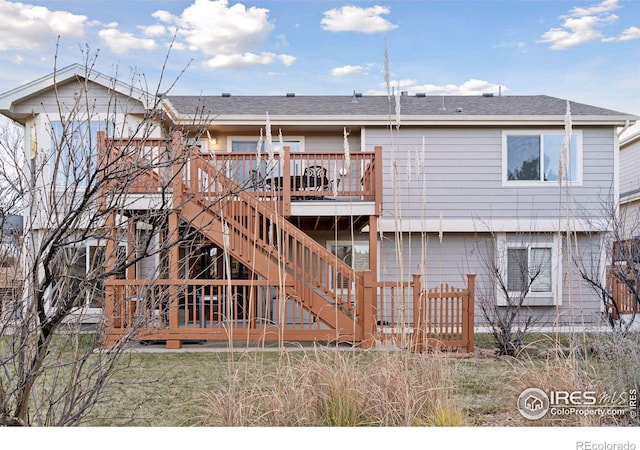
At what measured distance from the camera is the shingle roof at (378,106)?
10.9 meters

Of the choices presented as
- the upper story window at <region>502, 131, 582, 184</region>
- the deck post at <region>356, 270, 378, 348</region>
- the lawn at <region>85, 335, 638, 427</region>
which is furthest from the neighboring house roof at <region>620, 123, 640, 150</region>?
the lawn at <region>85, 335, 638, 427</region>

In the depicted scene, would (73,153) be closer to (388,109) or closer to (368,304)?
(368,304)

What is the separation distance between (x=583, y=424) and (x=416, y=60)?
4.63 metres

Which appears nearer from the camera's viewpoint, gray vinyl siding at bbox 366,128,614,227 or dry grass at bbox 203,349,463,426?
dry grass at bbox 203,349,463,426

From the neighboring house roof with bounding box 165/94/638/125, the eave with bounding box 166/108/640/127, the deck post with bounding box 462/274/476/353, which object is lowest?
the deck post with bounding box 462/274/476/353

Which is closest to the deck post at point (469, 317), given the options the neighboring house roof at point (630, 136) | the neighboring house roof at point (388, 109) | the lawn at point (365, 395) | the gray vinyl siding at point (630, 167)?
the lawn at point (365, 395)

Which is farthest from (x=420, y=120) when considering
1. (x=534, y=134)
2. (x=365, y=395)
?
(x=365, y=395)

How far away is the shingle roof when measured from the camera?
10883 mm

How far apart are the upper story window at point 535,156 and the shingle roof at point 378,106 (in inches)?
19.3

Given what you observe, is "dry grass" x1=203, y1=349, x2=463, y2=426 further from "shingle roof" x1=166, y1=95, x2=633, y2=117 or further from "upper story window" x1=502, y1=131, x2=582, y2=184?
"upper story window" x1=502, y1=131, x2=582, y2=184

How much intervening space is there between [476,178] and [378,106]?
299 centimetres

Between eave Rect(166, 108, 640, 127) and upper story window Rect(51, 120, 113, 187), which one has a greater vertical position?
eave Rect(166, 108, 640, 127)

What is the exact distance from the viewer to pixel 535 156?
10.8 meters
